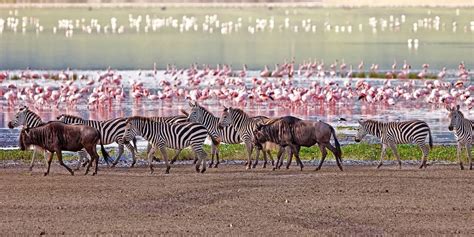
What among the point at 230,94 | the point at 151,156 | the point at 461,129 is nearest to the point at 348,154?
the point at 461,129

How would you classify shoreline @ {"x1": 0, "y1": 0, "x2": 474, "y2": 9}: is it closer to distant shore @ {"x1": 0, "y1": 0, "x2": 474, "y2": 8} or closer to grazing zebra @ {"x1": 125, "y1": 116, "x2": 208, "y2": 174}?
distant shore @ {"x1": 0, "y1": 0, "x2": 474, "y2": 8}

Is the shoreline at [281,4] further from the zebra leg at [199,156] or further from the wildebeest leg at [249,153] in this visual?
the zebra leg at [199,156]

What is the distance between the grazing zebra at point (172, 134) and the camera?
1844cm

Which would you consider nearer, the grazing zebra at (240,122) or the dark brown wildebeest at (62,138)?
the dark brown wildebeest at (62,138)

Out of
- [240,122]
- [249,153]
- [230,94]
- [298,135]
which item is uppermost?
[230,94]

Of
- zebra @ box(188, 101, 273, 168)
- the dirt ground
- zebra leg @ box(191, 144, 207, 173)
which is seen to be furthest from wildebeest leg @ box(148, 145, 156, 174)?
zebra @ box(188, 101, 273, 168)

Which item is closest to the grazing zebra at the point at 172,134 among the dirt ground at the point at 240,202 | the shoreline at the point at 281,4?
the dirt ground at the point at 240,202

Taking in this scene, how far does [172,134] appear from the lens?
18531mm

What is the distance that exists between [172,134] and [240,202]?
12.7 ft

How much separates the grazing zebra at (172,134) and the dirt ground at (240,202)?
33 cm

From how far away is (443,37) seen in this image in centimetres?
8762

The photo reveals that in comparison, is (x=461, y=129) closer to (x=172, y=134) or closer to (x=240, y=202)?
(x=172, y=134)

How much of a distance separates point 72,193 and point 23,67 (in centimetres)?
4050

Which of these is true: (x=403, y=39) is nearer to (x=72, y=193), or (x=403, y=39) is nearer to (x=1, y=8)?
(x=72, y=193)
